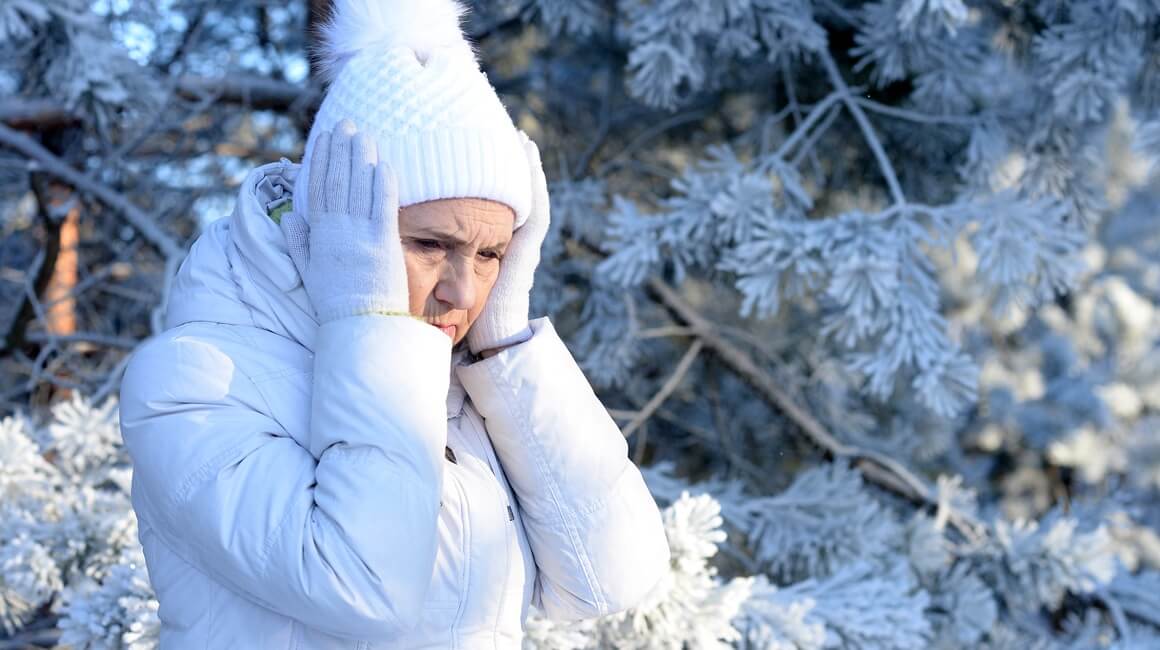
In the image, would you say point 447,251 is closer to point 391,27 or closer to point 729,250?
point 391,27

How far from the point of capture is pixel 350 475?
3.61ft

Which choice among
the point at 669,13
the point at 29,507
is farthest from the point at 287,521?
the point at 669,13

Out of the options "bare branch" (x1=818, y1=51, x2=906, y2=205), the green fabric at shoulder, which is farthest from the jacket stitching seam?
"bare branch" (x1=818, y1=51, x2=906, y2=205)

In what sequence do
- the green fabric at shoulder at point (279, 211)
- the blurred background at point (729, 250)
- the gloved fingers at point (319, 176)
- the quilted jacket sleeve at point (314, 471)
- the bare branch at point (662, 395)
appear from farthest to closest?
the bare branch at point (662, 395), the blurred background at point (729, 250), the green fabric at shoulder at point (279, 211), the gloved fingers at point (319, 176), the quilted jacket sleeve at point (314, 471)

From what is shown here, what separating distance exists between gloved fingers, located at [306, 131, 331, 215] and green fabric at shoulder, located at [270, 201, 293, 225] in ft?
0.44

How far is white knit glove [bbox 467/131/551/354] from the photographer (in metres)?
1.34

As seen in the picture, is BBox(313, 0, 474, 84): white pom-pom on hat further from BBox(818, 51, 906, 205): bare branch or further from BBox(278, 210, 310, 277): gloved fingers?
BBox(818, 51, 906, 205): bare branch

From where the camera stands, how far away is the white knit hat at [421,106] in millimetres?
1250

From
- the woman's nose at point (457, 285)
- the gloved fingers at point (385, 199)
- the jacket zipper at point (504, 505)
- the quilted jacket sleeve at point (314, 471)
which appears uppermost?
the gloved fingers at point (385, 199)

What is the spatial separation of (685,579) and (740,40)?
1507mm

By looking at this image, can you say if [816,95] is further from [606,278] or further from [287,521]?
[287,521]

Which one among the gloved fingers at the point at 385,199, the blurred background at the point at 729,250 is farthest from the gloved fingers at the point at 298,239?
the blurred background at the point at 729,250

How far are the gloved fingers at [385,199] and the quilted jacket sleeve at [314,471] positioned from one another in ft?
0.35

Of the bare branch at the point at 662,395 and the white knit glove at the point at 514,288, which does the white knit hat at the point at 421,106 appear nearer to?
the white knit glove at the point at 514,288
